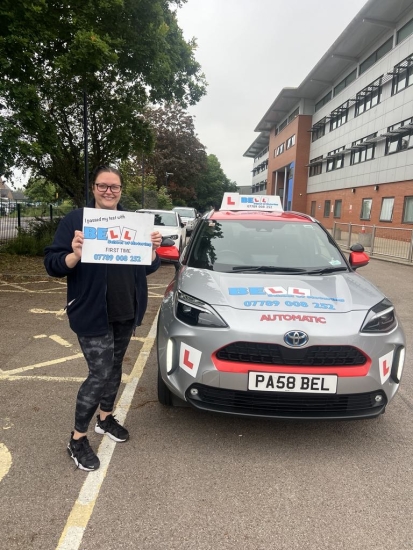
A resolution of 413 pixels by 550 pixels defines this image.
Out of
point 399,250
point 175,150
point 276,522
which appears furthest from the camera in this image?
point 175,150

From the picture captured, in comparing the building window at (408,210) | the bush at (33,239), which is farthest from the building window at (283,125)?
the bush at (33,239)

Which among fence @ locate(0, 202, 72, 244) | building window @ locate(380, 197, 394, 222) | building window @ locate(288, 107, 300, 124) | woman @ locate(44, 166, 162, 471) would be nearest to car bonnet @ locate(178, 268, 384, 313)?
woman @ locate(44, 166, 162, 471)

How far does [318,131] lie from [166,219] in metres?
33.0

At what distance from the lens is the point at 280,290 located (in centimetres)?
303

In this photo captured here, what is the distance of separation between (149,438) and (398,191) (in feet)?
79.5

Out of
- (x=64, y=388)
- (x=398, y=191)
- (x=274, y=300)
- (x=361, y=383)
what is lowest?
(x=64, y=388)

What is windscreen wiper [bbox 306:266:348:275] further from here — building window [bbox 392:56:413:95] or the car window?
building window [bbox 392:56:413:95]

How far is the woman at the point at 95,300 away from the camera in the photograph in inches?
96.6

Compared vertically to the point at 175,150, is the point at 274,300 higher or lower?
lower

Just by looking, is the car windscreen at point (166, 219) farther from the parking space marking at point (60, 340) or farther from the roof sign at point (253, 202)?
the parking space marking at point (60, 340)

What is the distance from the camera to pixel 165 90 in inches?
503

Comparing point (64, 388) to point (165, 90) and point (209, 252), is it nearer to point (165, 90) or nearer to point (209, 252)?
point (209, 252)

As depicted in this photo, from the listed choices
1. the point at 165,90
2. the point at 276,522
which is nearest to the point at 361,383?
the point at 276,522

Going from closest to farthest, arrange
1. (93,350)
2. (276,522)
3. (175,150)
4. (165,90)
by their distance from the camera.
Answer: (276,522)
(93,350)
(165,90)
(175,150)
